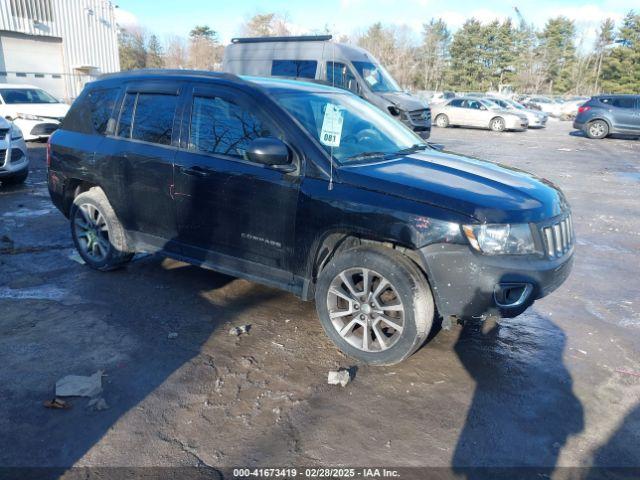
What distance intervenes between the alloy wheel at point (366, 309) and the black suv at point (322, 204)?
0.01 meters

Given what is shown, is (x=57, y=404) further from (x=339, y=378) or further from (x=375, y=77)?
(x=375, y=77)

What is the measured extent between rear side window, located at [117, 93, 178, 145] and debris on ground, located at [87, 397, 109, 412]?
217 centimetres

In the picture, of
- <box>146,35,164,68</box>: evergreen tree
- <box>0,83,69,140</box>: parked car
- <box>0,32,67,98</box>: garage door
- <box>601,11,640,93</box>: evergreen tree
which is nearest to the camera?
<box>0,83,69,140</box>: parked car

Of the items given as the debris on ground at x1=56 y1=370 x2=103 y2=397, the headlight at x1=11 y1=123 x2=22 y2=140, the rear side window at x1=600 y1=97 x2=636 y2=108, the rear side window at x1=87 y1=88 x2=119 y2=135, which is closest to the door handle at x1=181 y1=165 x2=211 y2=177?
the rear side window at x1=87 y1=88 x2=119 y2=135

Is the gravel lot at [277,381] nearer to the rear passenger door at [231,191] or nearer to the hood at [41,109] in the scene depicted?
the rear passenger door at [231,191]

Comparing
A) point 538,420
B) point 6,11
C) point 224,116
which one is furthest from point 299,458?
point 6,11

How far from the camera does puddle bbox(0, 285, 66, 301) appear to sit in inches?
178

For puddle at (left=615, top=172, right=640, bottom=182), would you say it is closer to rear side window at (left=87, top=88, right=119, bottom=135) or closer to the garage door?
rear side window at (left=87, top=88, right=119, bottom=135)

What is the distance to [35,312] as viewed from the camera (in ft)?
13.9

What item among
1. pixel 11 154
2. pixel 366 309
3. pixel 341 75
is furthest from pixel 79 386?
pixel 341 75

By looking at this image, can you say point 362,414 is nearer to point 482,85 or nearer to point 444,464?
point 444,464

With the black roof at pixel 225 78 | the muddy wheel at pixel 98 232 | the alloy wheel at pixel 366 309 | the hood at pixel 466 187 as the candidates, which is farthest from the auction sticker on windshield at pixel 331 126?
the muddy wheel at pixel 98 232

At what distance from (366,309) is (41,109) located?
46.3ft

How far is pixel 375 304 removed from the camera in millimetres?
3488
